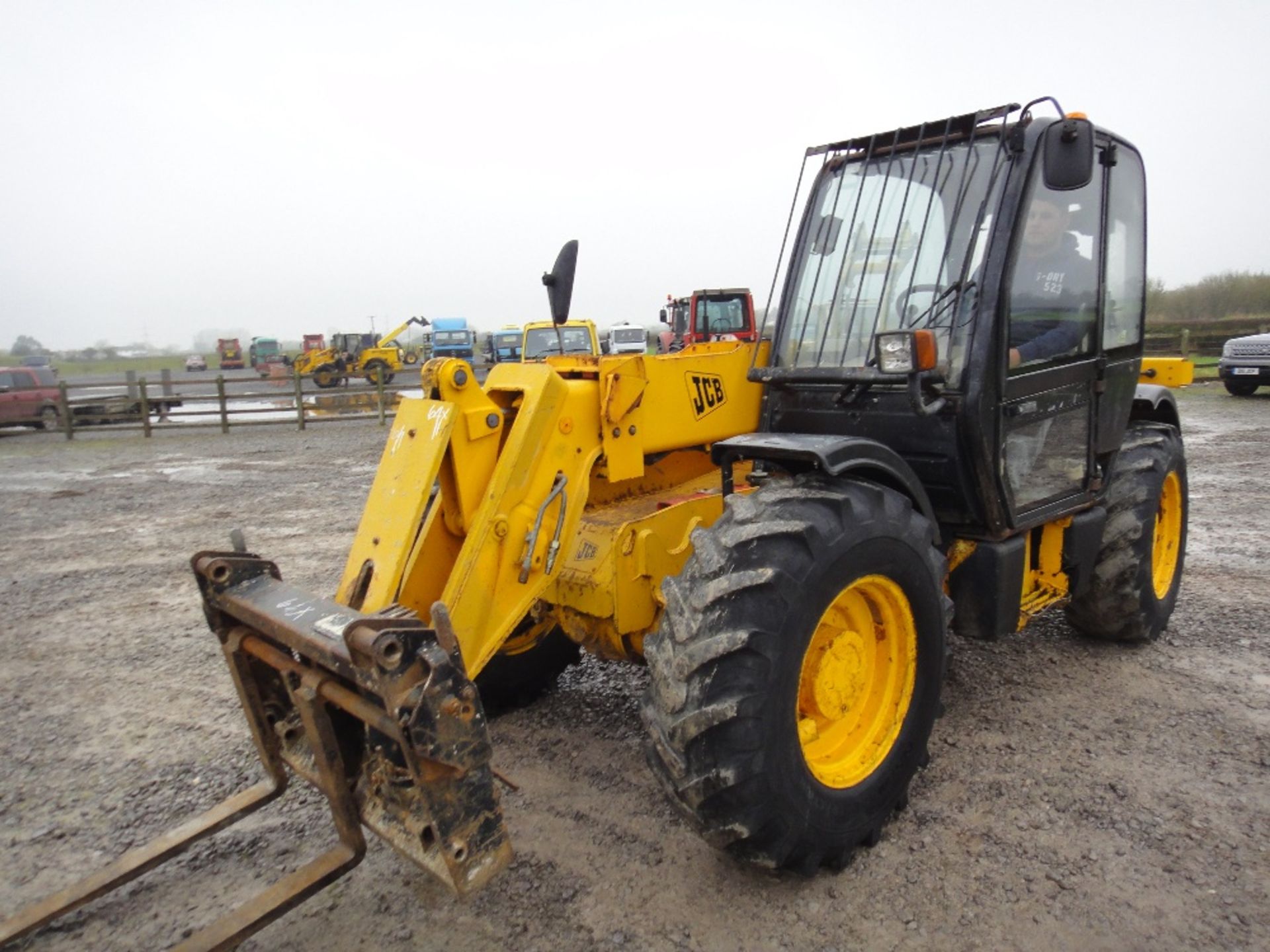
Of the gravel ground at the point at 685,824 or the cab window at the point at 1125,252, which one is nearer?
the gravel ground at the point at 685,824

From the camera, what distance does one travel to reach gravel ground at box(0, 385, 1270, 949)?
273 centimetres

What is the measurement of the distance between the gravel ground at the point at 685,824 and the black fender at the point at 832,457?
1.14m

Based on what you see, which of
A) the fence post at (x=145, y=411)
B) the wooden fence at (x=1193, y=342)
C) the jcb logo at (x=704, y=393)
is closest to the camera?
the jcb logo at (x=704, y=393)

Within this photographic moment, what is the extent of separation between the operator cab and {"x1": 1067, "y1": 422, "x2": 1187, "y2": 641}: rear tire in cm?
40

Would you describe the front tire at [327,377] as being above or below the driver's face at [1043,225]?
below

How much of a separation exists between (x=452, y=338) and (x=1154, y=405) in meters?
39.4

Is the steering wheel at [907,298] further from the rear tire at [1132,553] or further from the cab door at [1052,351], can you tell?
the rear tire at [1132,553]

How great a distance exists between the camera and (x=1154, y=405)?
4.92 metres

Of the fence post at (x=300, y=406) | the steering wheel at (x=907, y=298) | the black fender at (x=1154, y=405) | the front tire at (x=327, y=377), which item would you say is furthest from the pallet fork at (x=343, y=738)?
the front tire at (x=327, y=377)

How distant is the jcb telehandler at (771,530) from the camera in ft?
8.39

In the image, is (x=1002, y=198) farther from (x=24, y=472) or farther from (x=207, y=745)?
(x=24, y=472)

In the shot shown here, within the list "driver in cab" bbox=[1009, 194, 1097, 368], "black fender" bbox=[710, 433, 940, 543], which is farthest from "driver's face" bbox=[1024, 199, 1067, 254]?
"black fender" bbox=[710, 433, 940, 543]

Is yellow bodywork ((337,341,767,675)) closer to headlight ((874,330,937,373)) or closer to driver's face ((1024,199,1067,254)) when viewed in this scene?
headlight ((874,330,937,373))

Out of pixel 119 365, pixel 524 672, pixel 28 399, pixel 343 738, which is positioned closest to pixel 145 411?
pixel 28 399
